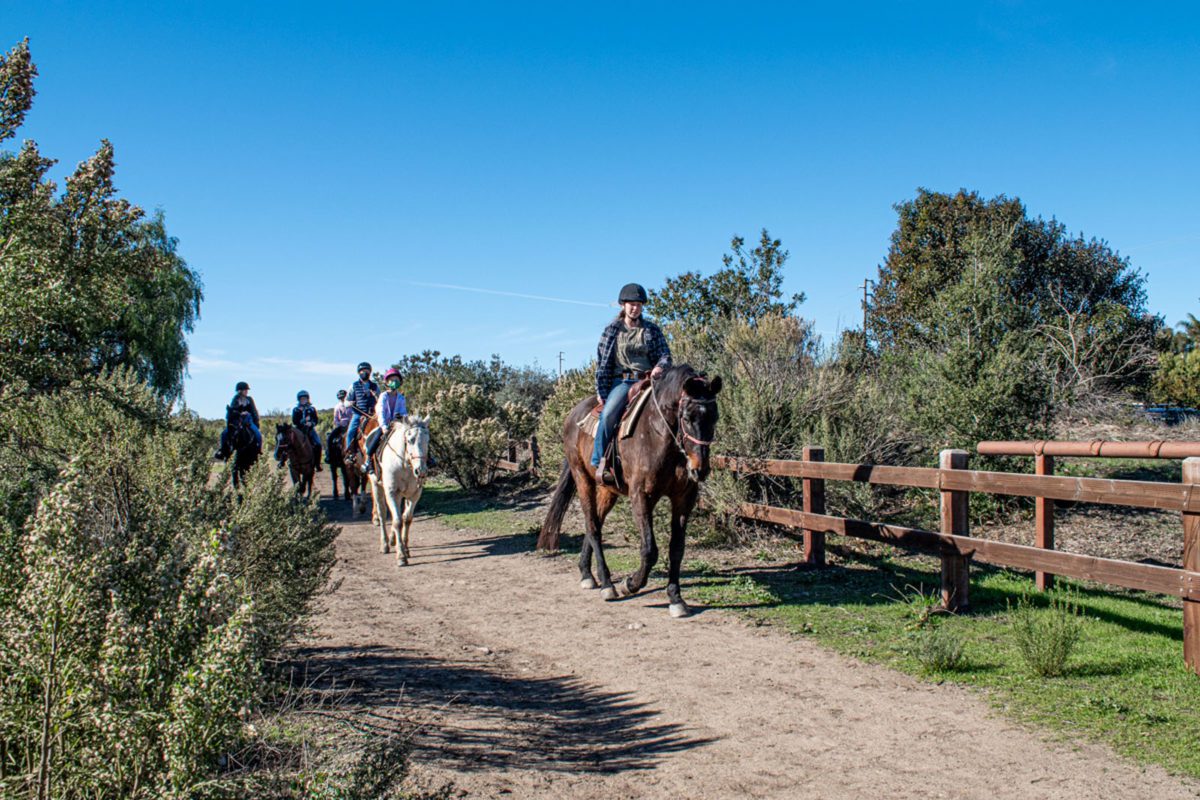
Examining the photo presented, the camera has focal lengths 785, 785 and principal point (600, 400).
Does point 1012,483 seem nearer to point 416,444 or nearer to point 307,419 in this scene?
point 416,444

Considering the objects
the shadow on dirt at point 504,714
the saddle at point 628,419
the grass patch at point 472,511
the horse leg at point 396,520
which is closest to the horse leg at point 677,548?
the saddle at point 628,419

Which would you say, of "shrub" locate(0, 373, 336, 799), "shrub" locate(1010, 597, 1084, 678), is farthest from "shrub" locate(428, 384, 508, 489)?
"shrub" locate(0, 373, 336, 799)

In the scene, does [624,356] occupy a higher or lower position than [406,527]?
higher

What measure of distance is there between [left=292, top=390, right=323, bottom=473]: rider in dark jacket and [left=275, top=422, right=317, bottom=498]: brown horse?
0.21 meters

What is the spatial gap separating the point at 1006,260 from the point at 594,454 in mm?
8947

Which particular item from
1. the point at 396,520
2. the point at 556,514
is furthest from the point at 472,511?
the point at 556,514

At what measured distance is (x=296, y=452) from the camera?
17438 millimetres

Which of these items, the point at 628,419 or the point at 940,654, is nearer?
the point at 940,654

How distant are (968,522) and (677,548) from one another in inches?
114

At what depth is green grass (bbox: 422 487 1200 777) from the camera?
448 centimetres

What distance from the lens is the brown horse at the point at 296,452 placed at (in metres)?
17.1

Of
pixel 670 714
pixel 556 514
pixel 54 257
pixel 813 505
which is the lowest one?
pixel 670 714

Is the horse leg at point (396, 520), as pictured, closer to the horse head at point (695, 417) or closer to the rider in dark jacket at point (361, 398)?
the rider in dark jacket at point (361, 398)

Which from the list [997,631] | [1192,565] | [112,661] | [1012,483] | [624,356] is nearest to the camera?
[112,661]
